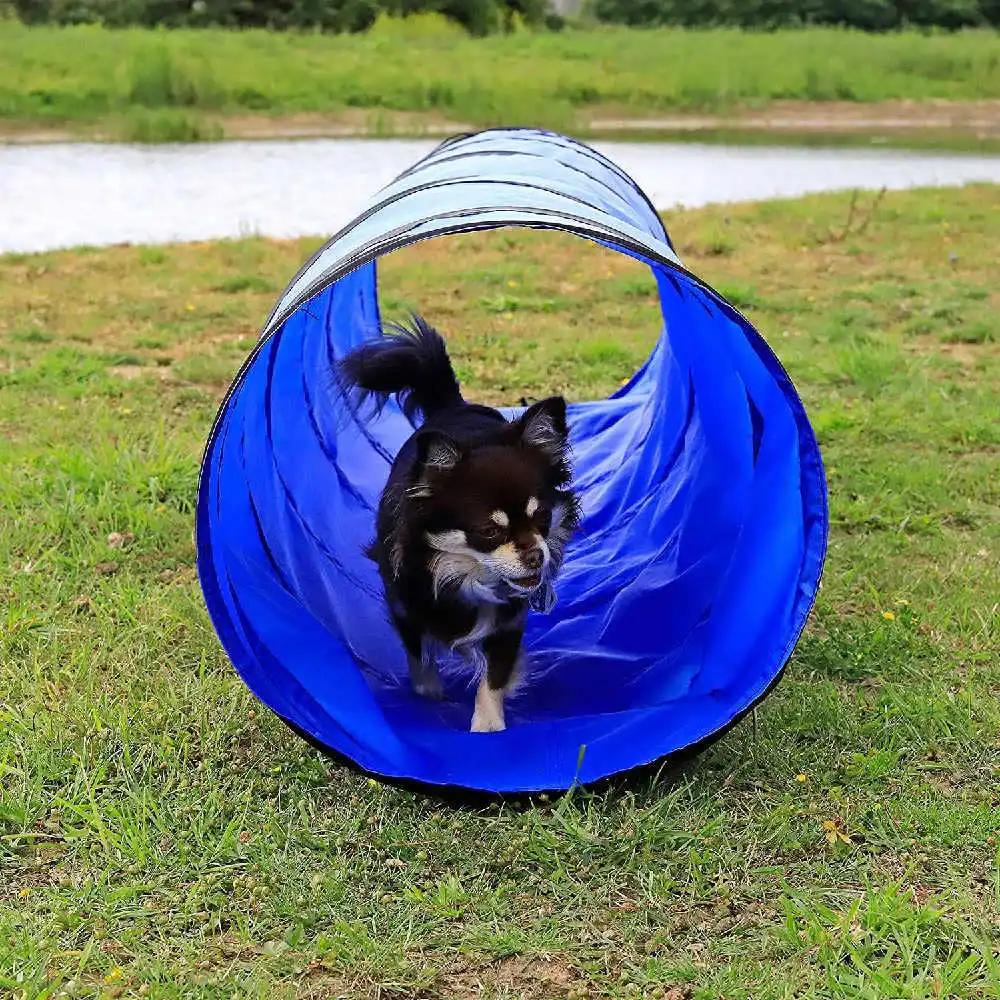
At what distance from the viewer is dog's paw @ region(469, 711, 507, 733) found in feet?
13.5

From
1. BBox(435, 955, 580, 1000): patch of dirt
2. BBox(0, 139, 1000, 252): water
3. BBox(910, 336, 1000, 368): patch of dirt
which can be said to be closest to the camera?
BBox(435, 955, 580, 1000): patch of dirt

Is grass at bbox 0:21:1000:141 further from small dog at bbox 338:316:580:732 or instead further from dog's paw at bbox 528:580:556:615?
dog's paw at bbox 528:580:556:615

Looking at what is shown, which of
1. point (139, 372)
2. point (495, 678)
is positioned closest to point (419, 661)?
point (495, 678)

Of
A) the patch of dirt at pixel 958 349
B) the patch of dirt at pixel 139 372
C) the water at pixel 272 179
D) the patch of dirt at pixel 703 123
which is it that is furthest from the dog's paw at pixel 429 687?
the patch of dirt at pixel 703 123

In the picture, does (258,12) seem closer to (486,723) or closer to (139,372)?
(139,372)

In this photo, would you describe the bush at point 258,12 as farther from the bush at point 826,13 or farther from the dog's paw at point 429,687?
the dog's paw at point 429,687

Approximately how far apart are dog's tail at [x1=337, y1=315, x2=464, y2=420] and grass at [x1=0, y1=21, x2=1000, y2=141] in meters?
15.6

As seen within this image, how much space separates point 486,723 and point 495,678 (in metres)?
0.15

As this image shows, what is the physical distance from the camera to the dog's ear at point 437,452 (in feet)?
12.2

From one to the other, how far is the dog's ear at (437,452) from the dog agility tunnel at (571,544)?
54 centimetres

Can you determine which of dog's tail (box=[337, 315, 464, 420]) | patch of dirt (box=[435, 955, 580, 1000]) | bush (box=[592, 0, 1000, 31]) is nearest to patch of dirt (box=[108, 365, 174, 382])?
dog's tail (box=[337, 315, 464, 420])

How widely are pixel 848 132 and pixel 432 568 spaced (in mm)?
21392

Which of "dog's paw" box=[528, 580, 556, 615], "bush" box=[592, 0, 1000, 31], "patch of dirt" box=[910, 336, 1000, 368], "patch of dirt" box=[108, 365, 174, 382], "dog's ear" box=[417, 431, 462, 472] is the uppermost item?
"bush" box=[592, 0, 1000, 31]

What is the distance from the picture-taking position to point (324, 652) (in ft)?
13.4
